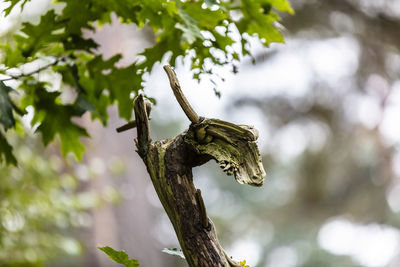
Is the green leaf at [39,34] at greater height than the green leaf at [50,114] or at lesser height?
greater

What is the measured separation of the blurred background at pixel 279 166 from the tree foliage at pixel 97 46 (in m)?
0.72

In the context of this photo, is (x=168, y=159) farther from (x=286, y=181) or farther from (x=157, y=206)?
(x=286, y=181)

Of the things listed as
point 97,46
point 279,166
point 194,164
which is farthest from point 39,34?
point 279,166

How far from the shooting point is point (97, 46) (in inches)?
33.3

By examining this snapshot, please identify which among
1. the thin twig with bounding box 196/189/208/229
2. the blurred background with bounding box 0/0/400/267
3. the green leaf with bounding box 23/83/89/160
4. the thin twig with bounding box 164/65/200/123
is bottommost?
the thin twig with bounding box 196/189/208/229

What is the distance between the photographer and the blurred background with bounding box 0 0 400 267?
2010 mm

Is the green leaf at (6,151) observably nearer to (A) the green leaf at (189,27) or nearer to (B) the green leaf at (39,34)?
(B) the green leaf at (39,34)

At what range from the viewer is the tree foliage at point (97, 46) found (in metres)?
0.74

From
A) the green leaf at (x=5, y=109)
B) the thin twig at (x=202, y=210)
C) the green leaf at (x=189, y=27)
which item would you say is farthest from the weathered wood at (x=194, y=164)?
the green leaf at (x=5, y=109)

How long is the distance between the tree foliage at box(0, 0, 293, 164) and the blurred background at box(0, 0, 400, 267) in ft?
2.35

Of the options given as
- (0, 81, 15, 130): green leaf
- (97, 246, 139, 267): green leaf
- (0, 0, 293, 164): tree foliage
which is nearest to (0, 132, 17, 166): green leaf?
(0, 0, 293, 164): tree foliage

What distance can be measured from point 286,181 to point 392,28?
174 inches

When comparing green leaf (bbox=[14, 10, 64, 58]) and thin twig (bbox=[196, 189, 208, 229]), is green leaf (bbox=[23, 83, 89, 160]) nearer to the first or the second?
green leaf (bbox=[14, 10, 64, 58])

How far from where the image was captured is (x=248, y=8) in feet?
2.66
